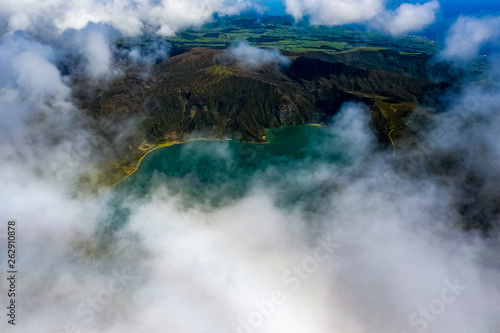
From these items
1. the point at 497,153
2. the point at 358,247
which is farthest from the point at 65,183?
the point at 497,153

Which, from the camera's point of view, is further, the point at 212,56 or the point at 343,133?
the point at 212,56

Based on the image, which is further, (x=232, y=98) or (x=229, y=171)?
(x=232, y=98)

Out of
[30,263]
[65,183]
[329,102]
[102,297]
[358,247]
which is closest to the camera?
[102,297]

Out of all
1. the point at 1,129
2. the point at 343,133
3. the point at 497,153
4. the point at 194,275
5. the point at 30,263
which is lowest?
the point at 30,263

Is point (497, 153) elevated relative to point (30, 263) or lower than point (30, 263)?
elevated

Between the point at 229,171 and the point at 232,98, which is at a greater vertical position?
the point at 232,98

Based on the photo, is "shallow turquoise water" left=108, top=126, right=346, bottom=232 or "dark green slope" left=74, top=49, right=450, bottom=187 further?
"dark green slope" left=74, top=49, right=450, bottom=187

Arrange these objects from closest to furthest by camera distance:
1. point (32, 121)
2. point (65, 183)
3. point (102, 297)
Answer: point (102, 297) → point (65, 183) → point (32, 121)

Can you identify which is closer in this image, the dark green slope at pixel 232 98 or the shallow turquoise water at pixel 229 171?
the shallow turquoise water at pixel 229 171

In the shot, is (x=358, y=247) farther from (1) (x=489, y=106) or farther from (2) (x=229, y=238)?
(1) (x=489, y=106)

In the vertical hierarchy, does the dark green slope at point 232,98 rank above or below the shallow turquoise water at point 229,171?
above

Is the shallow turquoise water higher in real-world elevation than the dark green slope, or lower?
lower
